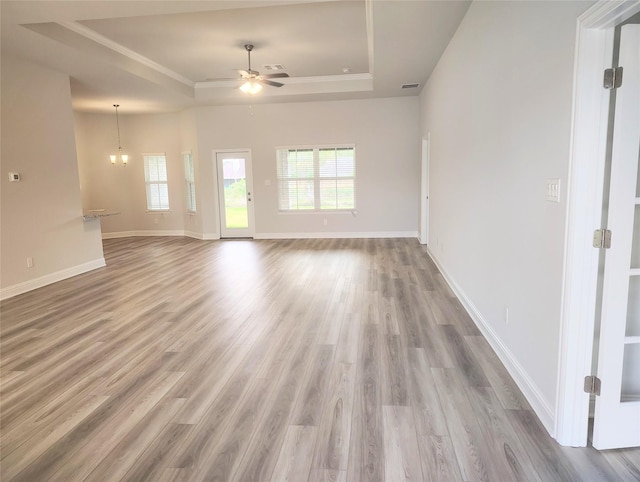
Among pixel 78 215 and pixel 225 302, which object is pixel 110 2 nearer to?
pixel 225 302

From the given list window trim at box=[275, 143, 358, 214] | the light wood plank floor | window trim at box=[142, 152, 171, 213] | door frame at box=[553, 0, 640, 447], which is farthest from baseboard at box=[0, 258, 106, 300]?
door frame at box=[553, 0, 640, 447]

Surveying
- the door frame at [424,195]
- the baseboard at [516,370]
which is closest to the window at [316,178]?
the door frame at [424,195]

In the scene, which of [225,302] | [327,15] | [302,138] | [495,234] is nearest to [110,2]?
[327,15]

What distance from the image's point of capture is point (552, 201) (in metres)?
2.06

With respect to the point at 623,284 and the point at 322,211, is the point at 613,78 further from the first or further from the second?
the point at 322,211

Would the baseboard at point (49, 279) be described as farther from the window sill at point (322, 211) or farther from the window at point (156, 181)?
the window sill at point (322, 211)

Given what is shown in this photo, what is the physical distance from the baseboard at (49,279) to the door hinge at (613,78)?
6.21 meters

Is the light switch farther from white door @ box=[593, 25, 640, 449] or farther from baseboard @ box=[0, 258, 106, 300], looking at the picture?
baseboard @ box=[0, 258, 106, 300]

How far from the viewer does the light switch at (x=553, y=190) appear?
199 centimetres

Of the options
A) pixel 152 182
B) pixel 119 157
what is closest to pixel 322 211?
pixel 152 182

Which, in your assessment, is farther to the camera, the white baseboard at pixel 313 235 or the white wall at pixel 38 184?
the white baseboard at pixel 313 235

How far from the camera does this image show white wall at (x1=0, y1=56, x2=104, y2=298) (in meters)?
4.99

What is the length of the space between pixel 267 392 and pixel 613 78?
2504 mm

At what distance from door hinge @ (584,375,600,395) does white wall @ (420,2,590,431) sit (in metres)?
0.15
